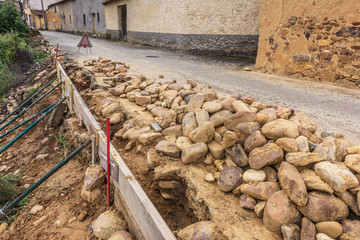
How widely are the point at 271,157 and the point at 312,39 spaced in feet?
12.2

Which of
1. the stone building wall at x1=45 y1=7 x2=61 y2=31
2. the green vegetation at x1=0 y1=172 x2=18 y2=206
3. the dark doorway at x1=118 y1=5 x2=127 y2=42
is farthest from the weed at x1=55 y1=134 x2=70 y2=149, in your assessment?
the stone building wall at x1=45 y1=7 x2=61 y2=31

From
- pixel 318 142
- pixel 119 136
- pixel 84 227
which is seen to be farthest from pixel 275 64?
pixel 84 227

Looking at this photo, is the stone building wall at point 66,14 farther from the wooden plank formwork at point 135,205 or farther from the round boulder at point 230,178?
the round boulder at point 230,178

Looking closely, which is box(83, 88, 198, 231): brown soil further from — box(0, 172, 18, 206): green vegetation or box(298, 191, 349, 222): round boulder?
box(0, 172, 18, 206): green vegetation

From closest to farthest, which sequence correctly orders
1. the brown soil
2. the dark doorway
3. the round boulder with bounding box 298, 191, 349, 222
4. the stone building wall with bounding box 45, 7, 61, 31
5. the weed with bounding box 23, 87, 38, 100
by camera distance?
the round boulder with bounding box 298, 191, 349, 222 < the brown soil < the weed with bounding box 23, 87, 38, 100 < the dark doorway < the stone building wall with bounding box 45, 7, 61, 31

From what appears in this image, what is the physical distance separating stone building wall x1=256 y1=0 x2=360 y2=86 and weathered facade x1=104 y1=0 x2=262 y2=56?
2.39m

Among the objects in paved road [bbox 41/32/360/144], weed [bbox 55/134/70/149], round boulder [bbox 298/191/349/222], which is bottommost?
weed [bbox 55/134/70/149]

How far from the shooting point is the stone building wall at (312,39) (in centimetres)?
414

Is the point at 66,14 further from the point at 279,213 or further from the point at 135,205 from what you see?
the point at 279,213

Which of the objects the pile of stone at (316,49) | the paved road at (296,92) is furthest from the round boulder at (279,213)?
the pile of stone at (316,49)

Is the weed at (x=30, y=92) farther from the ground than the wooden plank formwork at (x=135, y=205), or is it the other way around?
the wooden plank formwork at (x=135, y=205)

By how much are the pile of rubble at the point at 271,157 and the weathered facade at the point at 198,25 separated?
5.61 meters

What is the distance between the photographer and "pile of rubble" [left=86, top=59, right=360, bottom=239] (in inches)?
63.4

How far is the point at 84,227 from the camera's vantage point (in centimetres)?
227
